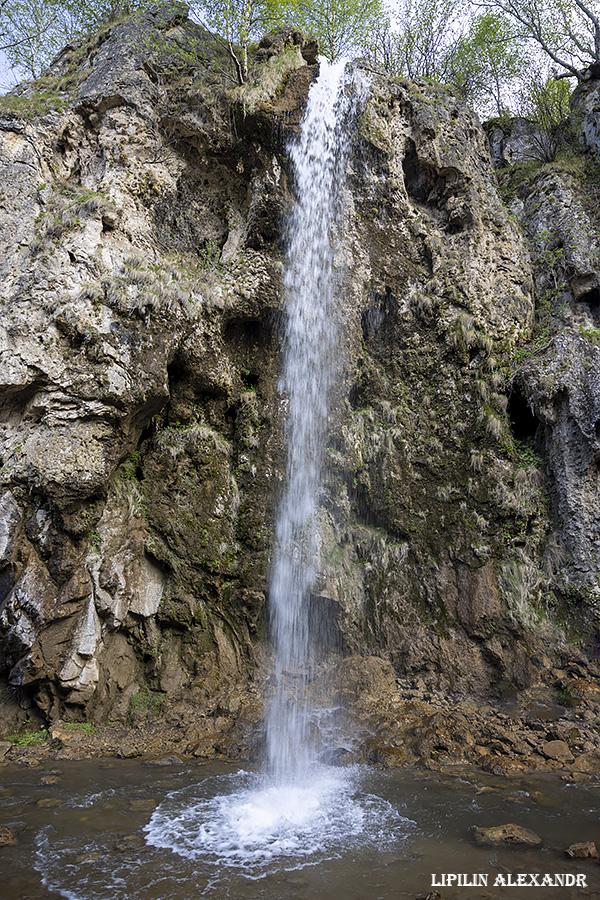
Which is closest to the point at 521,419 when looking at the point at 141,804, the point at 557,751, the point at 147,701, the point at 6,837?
the point at 557,751

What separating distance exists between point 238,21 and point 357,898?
1671 centimetres

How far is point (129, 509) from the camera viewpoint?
8.86 meters

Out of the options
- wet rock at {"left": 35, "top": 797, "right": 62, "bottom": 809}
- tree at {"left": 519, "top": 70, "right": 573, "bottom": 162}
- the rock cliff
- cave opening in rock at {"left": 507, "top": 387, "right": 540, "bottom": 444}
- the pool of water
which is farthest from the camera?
tree at {"left": 519, "top": 70, "right": 573, "bottom": 162}

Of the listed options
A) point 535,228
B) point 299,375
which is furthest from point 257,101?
point 535,228

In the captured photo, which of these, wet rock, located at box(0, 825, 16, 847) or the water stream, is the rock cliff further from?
wet rock, located at box(0, 825, 16, 847)

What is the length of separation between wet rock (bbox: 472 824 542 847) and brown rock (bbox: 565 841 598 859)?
0.30 meters

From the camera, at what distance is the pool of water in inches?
161

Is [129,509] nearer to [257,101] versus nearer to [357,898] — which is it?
[357,898]

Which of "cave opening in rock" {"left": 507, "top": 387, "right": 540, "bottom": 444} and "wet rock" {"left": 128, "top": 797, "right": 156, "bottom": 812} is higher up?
"cave opening in rock" {"left": 507, "top": 387, "right": 540, "bottom": 444}

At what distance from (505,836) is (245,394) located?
27.3 feet

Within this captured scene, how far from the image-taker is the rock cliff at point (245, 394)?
8078 millimetres

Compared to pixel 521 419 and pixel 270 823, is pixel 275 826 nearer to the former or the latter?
pixel 270 823

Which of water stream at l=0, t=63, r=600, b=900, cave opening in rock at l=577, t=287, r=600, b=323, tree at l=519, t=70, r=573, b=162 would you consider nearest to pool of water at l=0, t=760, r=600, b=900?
water stream at l=0, t=63, r=600, b=900

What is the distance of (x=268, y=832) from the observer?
5.03m
